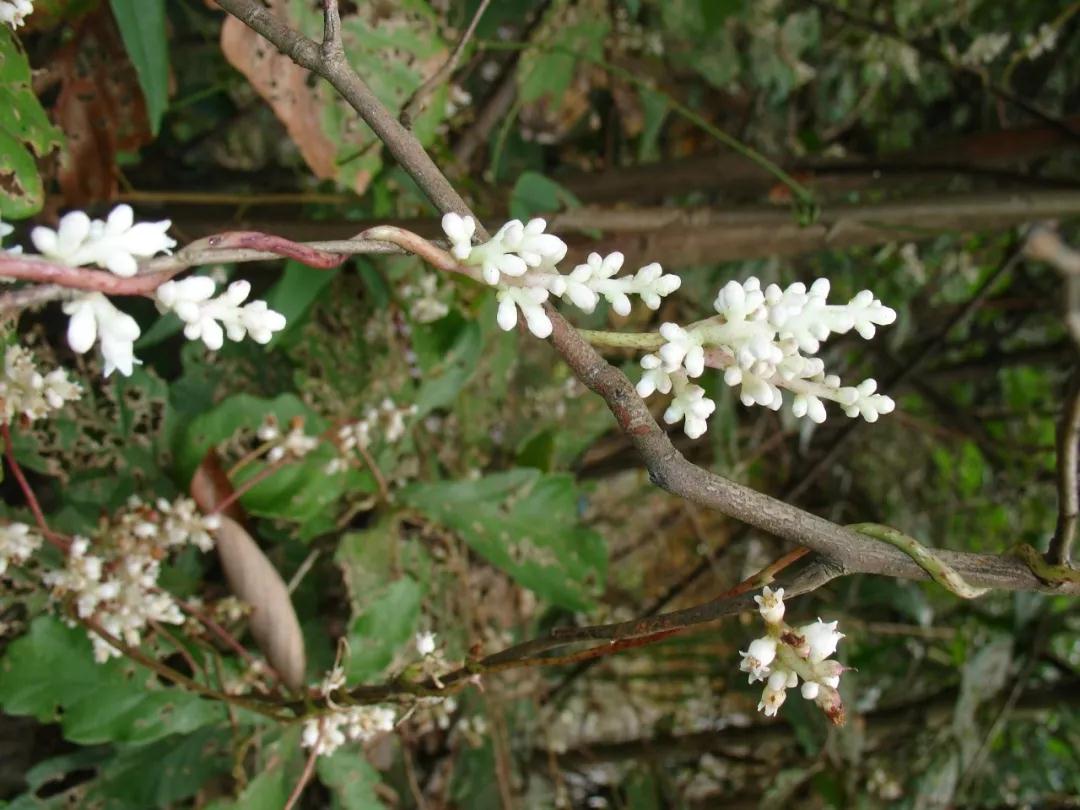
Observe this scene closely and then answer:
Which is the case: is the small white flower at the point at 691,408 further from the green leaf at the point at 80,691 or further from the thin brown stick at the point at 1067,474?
the green leaf at the point at 80,691

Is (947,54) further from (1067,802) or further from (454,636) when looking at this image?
(1067,802)

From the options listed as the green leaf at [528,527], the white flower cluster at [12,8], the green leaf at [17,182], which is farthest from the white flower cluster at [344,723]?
the white flower cluster at [12,8]

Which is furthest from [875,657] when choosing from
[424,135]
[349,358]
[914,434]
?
[424,135]

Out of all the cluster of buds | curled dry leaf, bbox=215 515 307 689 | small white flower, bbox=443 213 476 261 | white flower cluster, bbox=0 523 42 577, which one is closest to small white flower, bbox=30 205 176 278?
the cluster of buds

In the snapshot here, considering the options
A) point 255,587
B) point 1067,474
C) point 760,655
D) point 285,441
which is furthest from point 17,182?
point 1067,474

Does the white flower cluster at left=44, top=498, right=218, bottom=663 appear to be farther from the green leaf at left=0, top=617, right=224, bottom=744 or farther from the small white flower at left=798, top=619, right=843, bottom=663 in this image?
the small white flower at left=798, top=619, right=843, bottom=663
